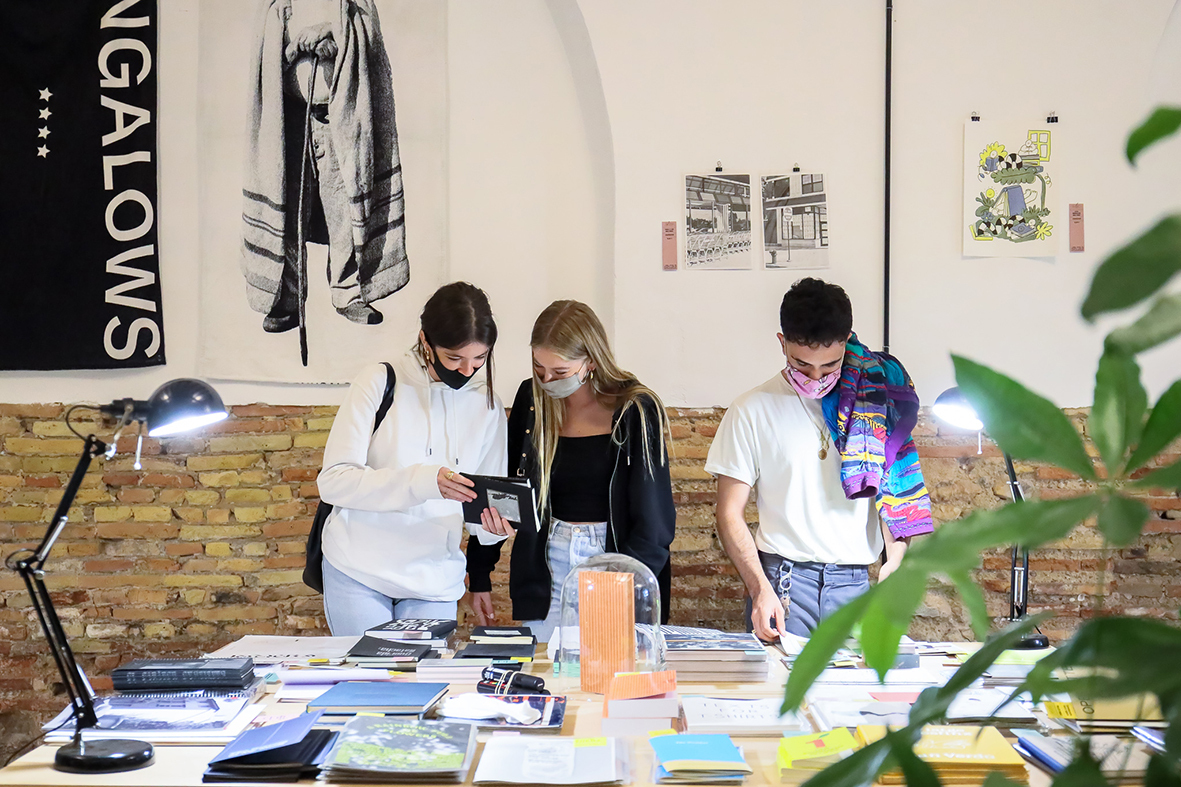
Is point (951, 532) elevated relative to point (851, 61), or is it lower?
lower

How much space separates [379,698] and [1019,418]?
1.85m

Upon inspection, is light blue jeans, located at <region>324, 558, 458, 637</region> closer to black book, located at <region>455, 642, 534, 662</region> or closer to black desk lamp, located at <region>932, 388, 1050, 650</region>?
black book, located at <region>455, 642, 534, 662</region>

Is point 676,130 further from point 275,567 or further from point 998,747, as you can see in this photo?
point 998,747

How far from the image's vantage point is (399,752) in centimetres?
177

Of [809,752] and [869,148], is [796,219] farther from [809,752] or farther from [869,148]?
[809,752]

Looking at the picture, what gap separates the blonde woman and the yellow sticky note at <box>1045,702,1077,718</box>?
1.21 m

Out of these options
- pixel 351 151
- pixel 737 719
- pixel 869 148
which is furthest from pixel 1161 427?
pixel 351 151

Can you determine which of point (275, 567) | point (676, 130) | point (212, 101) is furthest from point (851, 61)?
point (275, 567)

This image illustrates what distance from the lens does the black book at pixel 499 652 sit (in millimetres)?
2439

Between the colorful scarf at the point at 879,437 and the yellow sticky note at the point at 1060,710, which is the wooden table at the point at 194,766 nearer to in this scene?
the yellow sticky note at the point at 1060,710

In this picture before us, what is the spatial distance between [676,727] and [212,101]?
359 centimetres

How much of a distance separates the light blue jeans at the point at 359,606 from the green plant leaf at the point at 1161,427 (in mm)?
2664

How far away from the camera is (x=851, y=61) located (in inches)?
160

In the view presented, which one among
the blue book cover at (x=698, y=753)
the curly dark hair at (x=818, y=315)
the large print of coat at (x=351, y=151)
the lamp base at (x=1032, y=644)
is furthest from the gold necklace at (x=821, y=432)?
the large print of coat at (x=351, y=151)
